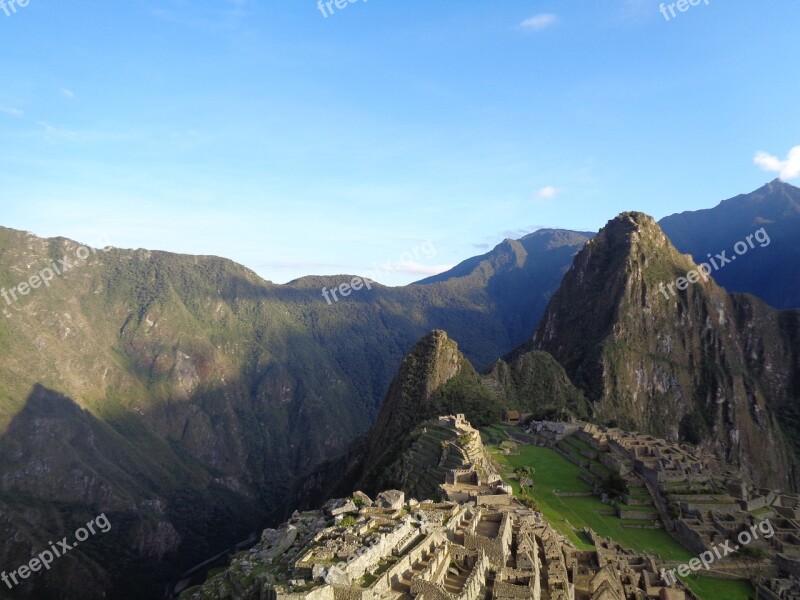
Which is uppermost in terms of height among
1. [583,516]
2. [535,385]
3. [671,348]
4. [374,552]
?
[374,552]

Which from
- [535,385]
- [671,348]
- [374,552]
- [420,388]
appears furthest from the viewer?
[671,348]

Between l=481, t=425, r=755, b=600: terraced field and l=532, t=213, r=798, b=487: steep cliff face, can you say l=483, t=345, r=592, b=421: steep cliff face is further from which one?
l=481, t=425, r=755, b=600: terraced field

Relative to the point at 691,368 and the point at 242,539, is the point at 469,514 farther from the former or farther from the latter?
the point at 691,368

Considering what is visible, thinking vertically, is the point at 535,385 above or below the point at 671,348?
above

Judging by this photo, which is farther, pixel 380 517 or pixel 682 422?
pixel 682 422

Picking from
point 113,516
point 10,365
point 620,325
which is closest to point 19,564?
point 113,516

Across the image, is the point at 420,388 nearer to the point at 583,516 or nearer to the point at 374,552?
the point at 583,516

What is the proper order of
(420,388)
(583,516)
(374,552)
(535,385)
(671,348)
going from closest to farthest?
(374,552) → (583,516) → (420,388) → (535,385) → (671,348)

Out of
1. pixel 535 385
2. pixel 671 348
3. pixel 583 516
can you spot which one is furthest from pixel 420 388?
pixel 671 348

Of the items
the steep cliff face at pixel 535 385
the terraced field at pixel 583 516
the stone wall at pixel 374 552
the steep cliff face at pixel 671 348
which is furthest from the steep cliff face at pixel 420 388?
the stone wall at pixel 374 552
